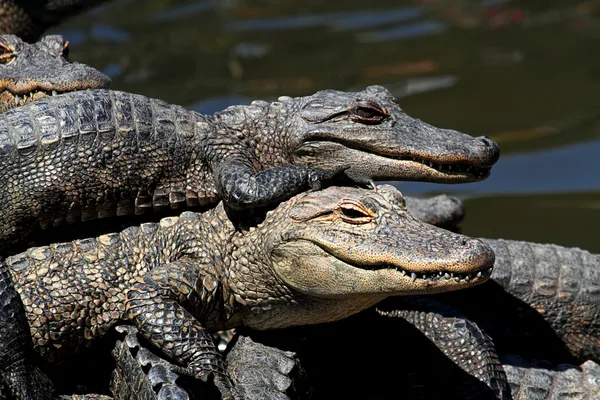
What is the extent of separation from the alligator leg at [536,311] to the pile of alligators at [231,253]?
0.99 feet

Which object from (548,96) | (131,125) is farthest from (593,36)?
(131,125)

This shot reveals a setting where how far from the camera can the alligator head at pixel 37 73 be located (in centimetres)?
510

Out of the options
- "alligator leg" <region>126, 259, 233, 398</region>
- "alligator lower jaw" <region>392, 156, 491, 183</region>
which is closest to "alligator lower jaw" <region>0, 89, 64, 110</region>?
"alligator leg" <region>126, 259, 233, 398</region>

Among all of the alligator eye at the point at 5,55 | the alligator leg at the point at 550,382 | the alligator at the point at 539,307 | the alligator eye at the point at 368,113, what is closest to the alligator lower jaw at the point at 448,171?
the alligator eye at the point at 368,113

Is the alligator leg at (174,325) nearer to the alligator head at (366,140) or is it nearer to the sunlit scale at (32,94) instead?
the alligator head at (366,140)

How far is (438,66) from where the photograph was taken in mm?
14195

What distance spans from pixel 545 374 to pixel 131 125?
7.96 feet

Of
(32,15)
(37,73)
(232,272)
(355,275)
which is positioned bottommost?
(232,272)

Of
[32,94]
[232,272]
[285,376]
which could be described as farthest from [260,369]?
[32,94]

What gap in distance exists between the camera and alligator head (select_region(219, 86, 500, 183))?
15.5ft

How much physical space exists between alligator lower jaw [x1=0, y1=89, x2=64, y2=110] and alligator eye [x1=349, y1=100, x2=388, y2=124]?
58.1 inches

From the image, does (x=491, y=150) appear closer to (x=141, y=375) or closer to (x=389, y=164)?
(x=389, y=164)

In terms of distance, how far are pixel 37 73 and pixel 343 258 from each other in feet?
6.50

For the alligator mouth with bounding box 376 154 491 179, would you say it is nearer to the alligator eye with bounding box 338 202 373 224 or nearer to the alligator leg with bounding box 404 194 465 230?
the alligator eye with bounding box 338 202 373 224
